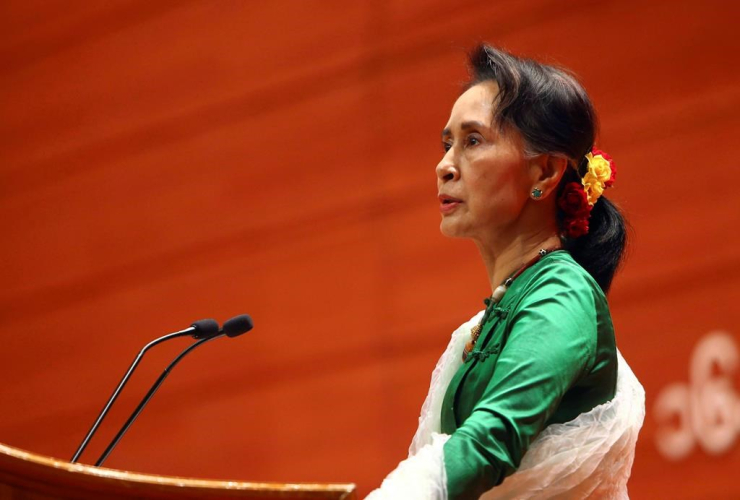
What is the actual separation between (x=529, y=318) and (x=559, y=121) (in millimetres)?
477

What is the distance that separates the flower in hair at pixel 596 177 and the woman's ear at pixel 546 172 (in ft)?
0.21

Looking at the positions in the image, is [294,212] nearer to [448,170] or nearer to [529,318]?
[448,170]

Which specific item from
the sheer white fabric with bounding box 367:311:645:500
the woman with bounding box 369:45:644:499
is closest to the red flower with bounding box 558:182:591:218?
the woman with bounding box 369:45:644:499

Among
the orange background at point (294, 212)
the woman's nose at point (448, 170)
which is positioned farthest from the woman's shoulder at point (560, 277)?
the orange background at point (294, 212)

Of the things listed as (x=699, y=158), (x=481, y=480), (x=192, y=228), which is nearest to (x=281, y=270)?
(x=192, y=228)

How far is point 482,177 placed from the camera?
2.17 metres

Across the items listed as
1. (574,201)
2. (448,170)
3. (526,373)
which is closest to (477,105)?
(448,170)

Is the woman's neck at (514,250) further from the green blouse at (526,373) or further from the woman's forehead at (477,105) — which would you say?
the woman's forehead at (477,105)

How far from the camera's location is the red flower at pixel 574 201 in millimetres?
2219

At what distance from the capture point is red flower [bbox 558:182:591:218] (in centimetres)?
222

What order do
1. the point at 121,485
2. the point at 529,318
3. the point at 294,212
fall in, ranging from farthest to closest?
the point at 294,212
the point at 529,318
the point at 121,485

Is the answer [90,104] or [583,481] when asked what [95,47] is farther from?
[583,481]

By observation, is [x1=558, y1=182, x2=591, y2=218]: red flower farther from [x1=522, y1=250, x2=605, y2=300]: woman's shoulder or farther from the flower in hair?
[x1=522, y1=250, x2=605, y2=300]: woman's shoulder

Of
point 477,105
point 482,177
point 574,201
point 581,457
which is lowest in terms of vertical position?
point 581,457
